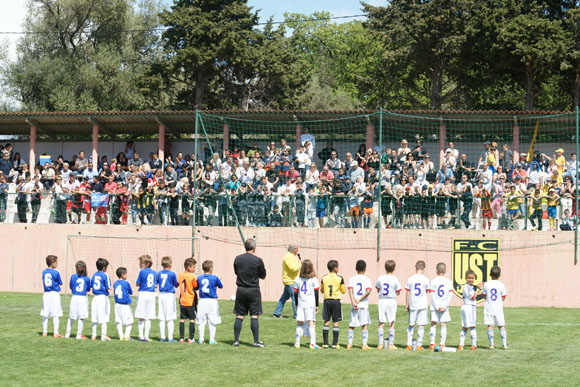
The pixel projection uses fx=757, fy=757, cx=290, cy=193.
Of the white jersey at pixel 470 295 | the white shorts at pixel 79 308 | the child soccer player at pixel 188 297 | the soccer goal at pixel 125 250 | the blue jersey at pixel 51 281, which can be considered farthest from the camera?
the soccer goal at pixel 125 250

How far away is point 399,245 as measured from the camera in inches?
881

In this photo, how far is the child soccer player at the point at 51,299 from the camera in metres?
15.0

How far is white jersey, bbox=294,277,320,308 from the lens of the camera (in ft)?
45.3

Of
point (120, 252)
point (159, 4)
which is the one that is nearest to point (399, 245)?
point (120, 252)

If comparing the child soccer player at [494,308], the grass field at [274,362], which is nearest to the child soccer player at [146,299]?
the grass field at [274,362]

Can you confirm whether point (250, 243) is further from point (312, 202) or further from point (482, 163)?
point (482, 163)

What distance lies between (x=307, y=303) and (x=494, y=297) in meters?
3.53

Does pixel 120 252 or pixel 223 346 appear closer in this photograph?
pixel 223 346

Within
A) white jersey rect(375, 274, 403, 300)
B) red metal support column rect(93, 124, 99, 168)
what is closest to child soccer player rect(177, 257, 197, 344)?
white jersey rect(375, 274, 403, 300)

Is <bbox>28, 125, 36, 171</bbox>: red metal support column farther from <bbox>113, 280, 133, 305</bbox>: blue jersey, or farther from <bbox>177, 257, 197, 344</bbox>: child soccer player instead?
<bbox>177, 257, 197, 344</bbox>: child soccer player

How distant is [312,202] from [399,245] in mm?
2886

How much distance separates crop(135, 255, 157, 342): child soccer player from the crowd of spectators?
25.0 ft

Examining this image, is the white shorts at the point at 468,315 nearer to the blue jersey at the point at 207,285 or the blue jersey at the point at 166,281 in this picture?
the blue jersey at the point at 207,285

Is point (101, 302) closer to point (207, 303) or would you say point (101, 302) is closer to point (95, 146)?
point (207, 303)
